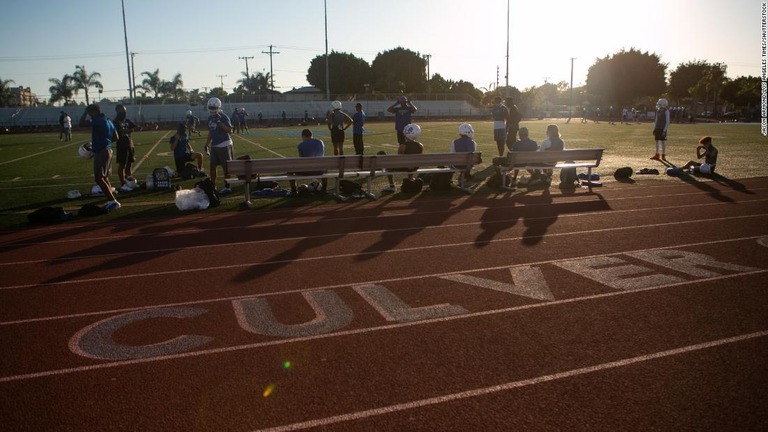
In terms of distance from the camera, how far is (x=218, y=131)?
11820 mm

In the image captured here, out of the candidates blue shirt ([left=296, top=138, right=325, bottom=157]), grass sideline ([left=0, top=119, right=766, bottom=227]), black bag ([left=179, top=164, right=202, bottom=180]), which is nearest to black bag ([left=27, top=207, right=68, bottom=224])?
grass sideline ([left=0, top=119, right=766, bottom=227])

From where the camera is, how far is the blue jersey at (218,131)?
11695 millimetres

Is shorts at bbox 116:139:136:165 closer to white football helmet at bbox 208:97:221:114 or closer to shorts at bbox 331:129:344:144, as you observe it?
white football helmet at bbox 208:97:221:114

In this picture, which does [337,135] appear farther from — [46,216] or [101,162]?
[46,216]

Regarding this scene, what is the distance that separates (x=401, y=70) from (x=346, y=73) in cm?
995

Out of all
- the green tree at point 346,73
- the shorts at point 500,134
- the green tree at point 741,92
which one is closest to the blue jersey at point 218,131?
the shorts at point 500,134

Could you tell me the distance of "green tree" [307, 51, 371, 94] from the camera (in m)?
102

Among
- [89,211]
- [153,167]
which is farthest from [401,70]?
[89,211]

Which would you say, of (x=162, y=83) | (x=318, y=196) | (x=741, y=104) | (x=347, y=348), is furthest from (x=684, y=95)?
(x=347, y=348)

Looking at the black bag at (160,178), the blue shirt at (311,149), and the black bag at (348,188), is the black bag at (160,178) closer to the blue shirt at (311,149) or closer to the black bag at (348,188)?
the blue shirt at (311,149)

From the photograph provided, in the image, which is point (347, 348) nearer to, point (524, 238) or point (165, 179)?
point (524, 238)

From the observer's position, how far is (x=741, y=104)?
81438 millimetres

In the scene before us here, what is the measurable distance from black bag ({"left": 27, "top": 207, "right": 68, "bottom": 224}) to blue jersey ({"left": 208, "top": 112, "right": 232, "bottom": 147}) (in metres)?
3.26

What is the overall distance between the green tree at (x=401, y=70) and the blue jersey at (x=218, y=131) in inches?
3601
